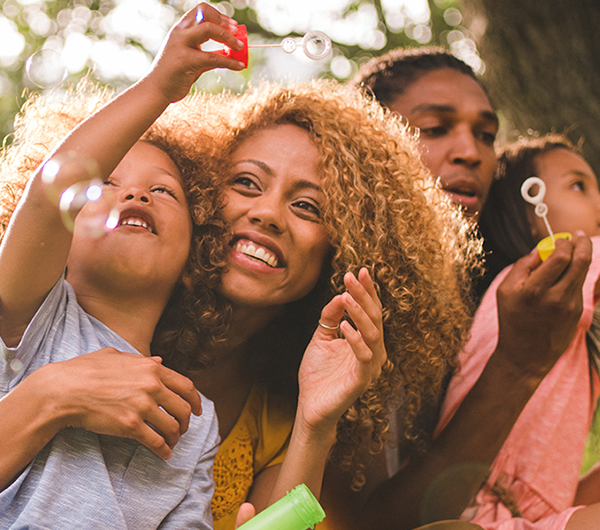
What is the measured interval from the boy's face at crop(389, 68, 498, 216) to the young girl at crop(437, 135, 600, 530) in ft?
0.95

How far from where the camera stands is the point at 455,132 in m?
2.08

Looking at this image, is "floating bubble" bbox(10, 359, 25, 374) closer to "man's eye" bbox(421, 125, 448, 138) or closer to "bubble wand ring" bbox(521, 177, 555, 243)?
"bubble wand ring" bbox(521, 177, 555, 243)

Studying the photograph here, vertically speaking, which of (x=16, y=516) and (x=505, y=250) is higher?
(x=505, y=250)

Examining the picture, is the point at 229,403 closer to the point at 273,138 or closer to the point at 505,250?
the point at 273,138

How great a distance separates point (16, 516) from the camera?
96cm

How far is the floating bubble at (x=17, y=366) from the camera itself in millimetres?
1026

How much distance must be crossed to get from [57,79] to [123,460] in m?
1.01

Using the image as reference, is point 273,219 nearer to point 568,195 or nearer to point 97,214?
point 97,214

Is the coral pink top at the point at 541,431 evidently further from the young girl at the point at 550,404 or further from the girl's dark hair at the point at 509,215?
the girl's dark hair at the point at 509,215

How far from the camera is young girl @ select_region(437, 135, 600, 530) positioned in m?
1.64

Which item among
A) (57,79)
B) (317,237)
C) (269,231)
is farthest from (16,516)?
(57,79)

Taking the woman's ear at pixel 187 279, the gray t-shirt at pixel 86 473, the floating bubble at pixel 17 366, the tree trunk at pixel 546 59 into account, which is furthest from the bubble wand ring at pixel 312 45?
the tree trunk at pixel 546 59

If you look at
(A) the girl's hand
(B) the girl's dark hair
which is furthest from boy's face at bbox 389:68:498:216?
(A) the girl's hand

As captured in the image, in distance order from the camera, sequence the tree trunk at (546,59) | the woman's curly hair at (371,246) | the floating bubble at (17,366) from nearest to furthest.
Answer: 1. the floating bubble at (17,366)
2. the woman's curly hair at (371,246)
3. the tree trunk at (546,59)
